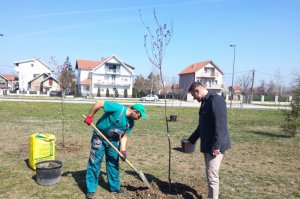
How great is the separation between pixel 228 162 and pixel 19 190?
4.94 metres

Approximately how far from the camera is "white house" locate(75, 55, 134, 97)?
187 ft

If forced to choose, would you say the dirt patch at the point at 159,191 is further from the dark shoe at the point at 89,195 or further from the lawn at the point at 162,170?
the dark shoe at the point at 89,195

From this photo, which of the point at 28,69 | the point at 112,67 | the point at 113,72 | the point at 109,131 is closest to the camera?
the point at 109,131

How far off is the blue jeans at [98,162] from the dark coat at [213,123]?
1557 millimetres

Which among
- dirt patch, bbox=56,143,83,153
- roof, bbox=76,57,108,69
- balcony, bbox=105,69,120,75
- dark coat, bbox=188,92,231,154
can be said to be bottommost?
dirt patch, bbox=56,143,83,153

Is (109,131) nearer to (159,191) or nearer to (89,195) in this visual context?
(89,195)

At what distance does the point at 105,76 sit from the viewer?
57.7 metres

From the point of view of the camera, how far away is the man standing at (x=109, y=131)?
4.29 m

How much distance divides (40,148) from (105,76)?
53.0m

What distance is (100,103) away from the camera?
426cm

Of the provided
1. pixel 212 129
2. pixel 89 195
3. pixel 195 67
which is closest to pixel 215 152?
pixel 212 129

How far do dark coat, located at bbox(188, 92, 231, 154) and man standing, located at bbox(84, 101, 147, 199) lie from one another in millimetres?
956

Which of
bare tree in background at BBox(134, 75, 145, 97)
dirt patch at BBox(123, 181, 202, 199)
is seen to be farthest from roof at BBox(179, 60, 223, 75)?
dirt patch at BBox(123, 181, 202, 199)

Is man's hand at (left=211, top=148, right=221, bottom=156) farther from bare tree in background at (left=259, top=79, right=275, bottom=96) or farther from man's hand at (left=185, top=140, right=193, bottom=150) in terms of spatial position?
bare tree in background at (left=259, top=79, right=275, bottom=96)
